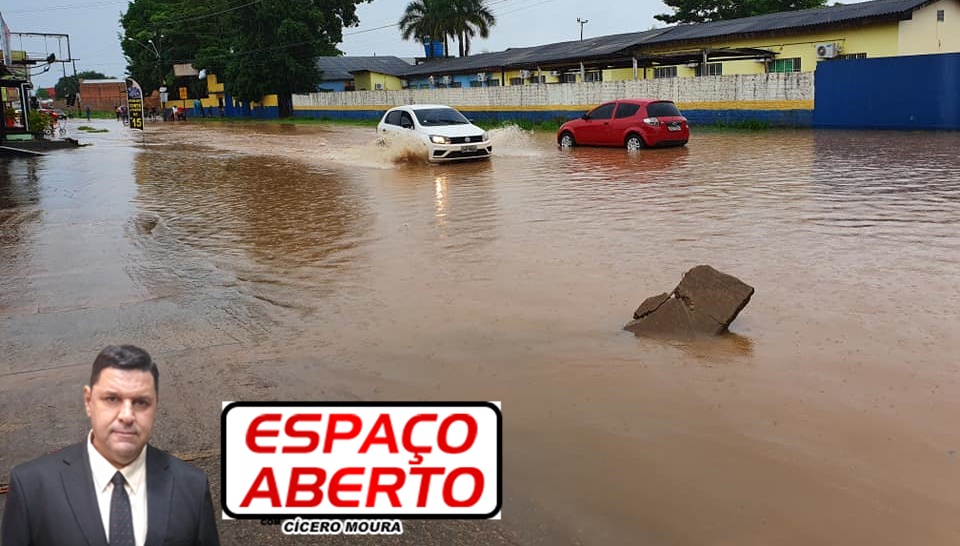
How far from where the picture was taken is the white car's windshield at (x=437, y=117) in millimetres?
22141

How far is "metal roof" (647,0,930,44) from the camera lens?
99.9 ft

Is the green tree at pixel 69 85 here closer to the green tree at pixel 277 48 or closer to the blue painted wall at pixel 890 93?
the green tree at pixel 277 48

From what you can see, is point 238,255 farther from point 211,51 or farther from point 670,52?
point 211,51

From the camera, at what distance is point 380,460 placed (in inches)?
106

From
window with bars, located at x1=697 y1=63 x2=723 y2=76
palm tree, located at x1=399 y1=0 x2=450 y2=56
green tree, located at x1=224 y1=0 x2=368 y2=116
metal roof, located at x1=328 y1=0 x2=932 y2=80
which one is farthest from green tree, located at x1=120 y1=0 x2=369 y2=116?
window with bars, located at x1=697 y1=63 x2=723 y2=76

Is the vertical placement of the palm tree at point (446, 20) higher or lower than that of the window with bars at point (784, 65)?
higher

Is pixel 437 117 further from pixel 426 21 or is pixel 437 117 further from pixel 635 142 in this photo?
pixel 426 21

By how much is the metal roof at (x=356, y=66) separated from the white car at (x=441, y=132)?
46351mm

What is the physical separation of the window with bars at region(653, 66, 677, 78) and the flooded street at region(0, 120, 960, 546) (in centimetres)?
2432

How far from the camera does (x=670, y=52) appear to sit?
3891cm

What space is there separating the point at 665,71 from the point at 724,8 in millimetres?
19441

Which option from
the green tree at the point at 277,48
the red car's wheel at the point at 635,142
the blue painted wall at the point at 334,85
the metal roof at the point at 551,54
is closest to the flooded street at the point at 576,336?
the red car's wheel at the point at 635,142

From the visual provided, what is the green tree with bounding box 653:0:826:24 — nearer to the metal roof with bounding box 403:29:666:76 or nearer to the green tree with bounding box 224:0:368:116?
the metal roof with bounding box 403:29:666:76

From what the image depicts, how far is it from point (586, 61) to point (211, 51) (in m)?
47.6
